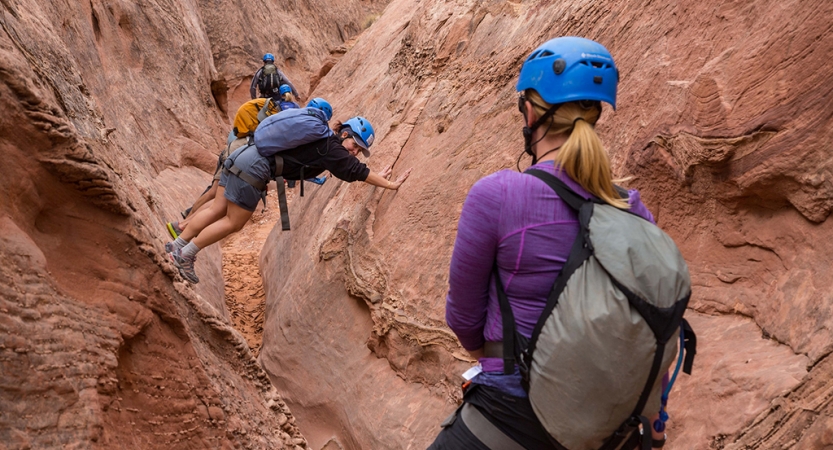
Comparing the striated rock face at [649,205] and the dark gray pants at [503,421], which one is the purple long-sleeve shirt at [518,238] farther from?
the striated rock face at [649,205]

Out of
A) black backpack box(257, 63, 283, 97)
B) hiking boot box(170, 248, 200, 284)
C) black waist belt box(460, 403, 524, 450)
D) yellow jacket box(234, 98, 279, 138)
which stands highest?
black backpack box(257, 63, 283, 97)

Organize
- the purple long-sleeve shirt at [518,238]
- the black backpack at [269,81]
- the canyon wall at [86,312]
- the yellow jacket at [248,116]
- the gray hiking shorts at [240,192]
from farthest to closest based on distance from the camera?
the black backpack at [269,81]
the yellow jacket at [248,116]
the gray hiking shorts at [240,192]
the canyon wall at [86,312]
the purple long-sleeve shirt at [518,238]

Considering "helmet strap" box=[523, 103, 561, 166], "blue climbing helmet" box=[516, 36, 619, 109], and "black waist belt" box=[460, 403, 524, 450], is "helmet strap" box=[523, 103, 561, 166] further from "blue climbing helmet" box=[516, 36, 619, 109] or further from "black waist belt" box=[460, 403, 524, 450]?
"black waist belt" box=[460, 403, 524, 450]

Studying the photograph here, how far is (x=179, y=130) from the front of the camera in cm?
1362

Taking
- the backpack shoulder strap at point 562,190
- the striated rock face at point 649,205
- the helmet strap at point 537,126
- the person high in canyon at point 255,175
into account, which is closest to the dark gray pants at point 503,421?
the backpack shoulder strap at point 562,190

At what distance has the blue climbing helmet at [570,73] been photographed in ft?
7.29

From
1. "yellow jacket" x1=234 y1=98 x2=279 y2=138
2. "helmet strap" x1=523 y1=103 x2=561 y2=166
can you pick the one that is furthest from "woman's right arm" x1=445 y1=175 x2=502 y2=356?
"yellow jacket" x1=234 y1=98 x2=279 y2=138

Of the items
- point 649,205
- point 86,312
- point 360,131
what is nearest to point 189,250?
point 360,131

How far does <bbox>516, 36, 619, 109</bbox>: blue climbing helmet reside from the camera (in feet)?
7.29

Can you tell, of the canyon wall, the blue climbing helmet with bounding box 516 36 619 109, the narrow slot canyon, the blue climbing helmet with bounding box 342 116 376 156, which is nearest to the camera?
the blue climbing helmet with bounding box 516 36 619 109

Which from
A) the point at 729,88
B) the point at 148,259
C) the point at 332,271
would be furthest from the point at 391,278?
the point at 729,88

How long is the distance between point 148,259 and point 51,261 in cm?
50

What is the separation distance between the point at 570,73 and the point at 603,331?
850 millimetres

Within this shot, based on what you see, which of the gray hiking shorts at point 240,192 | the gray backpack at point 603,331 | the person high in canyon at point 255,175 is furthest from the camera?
the gray hiking shorts at point 240,192
